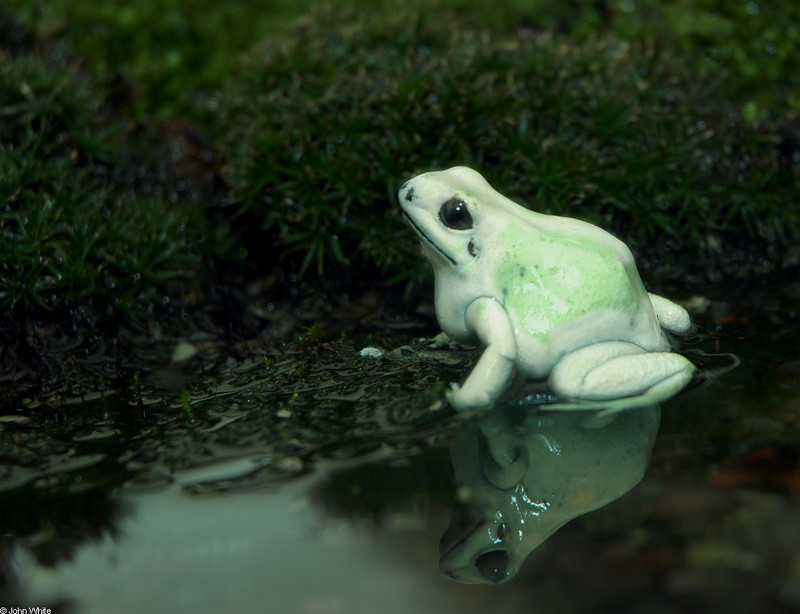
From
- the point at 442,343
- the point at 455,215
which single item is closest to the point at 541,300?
the point at 455,215

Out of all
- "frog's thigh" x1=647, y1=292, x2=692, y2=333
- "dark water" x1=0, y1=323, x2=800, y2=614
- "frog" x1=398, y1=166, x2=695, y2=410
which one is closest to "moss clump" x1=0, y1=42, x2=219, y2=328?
"dark water" x1=0, y1=323, x2=800, y2=614

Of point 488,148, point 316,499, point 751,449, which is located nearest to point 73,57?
point 488,148

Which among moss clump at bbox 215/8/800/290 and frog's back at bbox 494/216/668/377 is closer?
frog's back at bbox 494/216/668/377

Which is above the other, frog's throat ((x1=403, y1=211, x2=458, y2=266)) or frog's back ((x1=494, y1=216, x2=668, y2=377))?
frog's throat ((x1=403, y1=211, x2=458, y2=266))

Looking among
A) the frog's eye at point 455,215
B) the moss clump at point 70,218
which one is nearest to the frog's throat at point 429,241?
the frog's eye at point 455,215

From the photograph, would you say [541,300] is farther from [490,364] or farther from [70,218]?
[70,218]

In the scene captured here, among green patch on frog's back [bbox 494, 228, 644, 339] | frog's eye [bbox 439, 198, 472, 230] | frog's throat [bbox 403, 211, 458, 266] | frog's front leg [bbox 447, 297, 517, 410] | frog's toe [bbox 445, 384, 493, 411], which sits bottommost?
frog's toe [bbox 445, 384, 493, 411]

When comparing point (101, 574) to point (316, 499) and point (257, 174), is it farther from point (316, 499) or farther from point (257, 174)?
point (257, 174)

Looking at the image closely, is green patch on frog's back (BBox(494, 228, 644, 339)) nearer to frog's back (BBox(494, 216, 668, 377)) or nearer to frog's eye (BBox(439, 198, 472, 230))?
frog's back (BBox(494, 216, 668, 377))
